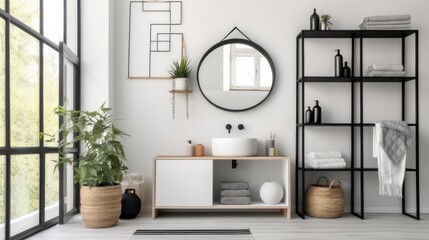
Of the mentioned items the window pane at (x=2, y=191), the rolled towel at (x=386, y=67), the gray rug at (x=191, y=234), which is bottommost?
the gray rug at (x=191, y=234)

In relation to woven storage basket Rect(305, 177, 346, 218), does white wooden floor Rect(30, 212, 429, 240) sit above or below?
below

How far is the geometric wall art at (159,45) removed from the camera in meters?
5.02

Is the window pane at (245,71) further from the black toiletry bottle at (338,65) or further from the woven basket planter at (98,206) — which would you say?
the woven basket planter at (98,206)

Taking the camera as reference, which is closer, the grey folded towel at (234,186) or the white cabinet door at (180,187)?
the white cabinet door at (180,187)

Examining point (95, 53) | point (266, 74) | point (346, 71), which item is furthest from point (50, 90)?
point (346, 71)

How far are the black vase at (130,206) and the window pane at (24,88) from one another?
3.63ft

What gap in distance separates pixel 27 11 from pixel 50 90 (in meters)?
0.77

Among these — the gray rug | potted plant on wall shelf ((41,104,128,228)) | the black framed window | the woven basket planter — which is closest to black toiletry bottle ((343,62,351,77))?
the gray rug

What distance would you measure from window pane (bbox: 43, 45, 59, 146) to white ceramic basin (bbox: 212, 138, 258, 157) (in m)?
1.61

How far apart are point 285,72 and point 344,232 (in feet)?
6.33

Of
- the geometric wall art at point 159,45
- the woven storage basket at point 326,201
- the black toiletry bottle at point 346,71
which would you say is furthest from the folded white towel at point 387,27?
the geometric wall art at point 159,45

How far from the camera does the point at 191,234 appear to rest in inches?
149

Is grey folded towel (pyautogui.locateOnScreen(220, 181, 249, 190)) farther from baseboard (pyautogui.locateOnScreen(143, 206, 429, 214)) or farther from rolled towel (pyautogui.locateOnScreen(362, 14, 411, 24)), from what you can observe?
rolled towel (pyautogui.locateOnScreen(362, 14, 411, 24))

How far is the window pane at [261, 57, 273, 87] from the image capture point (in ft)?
16.3
